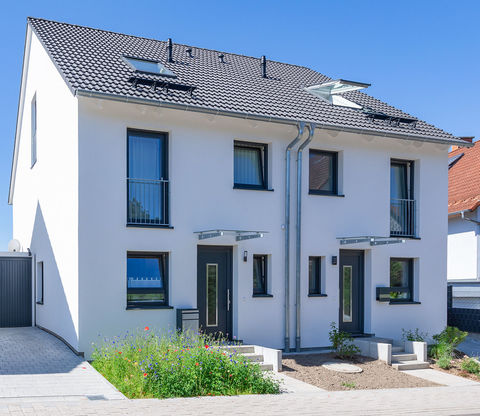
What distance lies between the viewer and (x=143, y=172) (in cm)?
1201

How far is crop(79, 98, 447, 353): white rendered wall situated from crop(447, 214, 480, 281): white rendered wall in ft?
12.2

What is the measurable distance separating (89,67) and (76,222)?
3.36 metres

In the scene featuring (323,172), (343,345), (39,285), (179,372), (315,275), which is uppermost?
(323,172)

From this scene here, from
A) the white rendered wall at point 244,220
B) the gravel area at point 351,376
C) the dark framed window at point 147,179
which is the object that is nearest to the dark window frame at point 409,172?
the white rendered wall at point 244,220

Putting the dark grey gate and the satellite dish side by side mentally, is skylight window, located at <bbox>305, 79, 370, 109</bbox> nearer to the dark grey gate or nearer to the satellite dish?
the dark grey gate

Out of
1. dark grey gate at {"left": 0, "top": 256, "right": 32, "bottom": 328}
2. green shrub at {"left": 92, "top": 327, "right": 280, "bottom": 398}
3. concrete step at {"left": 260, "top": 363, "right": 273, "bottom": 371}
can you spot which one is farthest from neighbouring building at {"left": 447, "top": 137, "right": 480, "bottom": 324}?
dark grey gate at {"left": 0, "top": 256, "right": 32, "bottom": 328}

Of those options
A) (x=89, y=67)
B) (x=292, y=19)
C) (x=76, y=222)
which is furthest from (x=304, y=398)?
(x=89, y=67)

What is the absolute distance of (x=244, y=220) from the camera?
12703 mm

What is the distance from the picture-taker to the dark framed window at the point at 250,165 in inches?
512

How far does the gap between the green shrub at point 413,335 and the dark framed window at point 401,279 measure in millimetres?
742

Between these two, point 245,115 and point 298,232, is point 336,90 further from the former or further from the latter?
point 298,232

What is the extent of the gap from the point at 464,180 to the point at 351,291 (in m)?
8.55

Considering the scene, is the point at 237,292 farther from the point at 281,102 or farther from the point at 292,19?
the point at 292,19

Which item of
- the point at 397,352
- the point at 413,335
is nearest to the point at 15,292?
the point at 397,352
